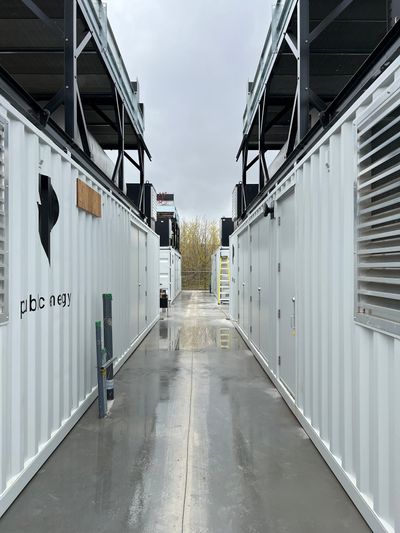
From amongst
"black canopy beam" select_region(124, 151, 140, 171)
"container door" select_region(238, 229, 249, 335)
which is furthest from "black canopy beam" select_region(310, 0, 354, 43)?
"black canopy beam" select_region(124, 151, 140, 171)

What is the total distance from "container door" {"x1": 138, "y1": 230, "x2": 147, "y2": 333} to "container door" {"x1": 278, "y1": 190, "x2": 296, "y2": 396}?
462 cm

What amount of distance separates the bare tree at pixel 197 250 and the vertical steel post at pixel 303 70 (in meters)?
28.4

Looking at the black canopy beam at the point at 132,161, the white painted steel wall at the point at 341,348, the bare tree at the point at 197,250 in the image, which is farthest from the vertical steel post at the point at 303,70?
the bare tree at the point at 197,250

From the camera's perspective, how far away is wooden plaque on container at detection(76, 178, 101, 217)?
4.30 meters

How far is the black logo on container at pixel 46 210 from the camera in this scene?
3330 millimetres

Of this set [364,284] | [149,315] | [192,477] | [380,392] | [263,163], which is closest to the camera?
[380,392]

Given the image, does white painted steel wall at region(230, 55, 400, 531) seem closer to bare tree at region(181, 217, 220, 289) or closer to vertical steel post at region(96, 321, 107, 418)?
vertical steel post at region(96, 321, 107, 418)

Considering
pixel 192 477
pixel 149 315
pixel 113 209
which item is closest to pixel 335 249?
pixel 192 477

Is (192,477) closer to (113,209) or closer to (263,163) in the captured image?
(113,209)

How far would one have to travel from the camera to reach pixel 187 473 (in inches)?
125

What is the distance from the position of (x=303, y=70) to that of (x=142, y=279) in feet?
20.1

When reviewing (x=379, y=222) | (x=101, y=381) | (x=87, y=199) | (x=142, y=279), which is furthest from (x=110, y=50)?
(x=379, y=222)

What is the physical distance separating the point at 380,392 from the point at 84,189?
366cm

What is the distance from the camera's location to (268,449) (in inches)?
143
